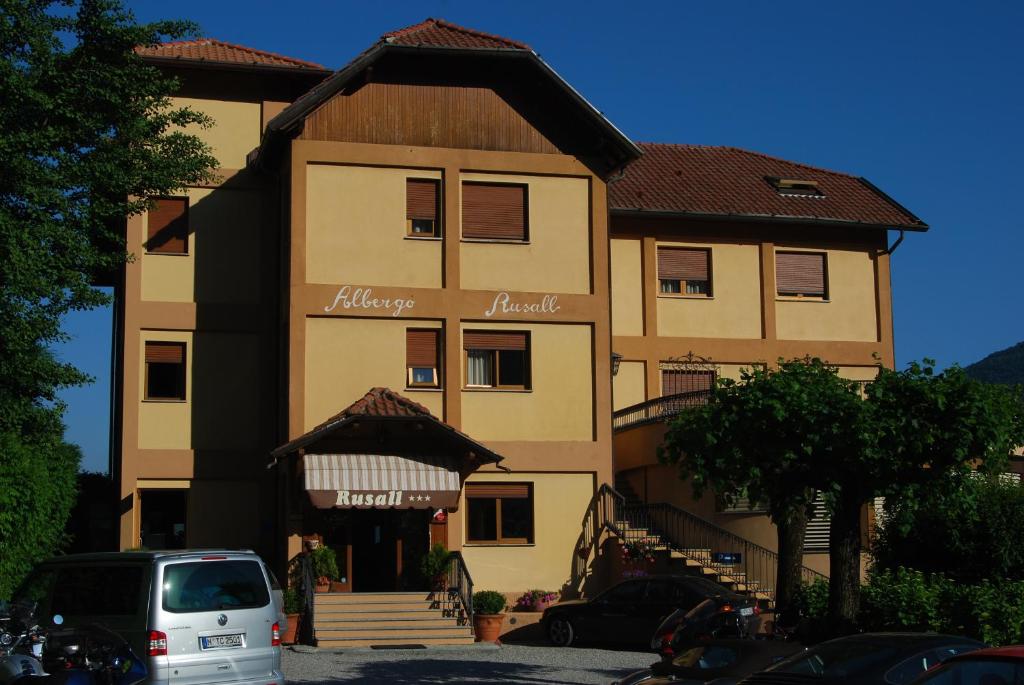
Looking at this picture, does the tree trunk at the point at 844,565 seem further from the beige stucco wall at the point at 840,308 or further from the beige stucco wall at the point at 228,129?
the beige stucco wall at the point at 228,129

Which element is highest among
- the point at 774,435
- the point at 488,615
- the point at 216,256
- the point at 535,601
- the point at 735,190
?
the point at 735,190

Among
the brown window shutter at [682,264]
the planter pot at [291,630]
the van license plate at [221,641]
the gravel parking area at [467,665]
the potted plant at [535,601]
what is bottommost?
the gravel parking area at [467,665]

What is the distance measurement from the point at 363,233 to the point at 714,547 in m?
9.83

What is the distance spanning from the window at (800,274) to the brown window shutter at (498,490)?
1015cm

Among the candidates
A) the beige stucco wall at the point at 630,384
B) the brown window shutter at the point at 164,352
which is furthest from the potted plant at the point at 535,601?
the brown window shutter at the point at 164,352

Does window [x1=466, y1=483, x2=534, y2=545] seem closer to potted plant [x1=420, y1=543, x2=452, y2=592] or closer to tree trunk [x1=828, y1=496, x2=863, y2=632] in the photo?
potted plant [x1=420, y1=543, x2=452, y2=592]

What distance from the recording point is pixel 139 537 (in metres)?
28.1

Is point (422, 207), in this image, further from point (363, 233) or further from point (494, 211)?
point (494, 211)

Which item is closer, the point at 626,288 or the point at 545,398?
the point at 545,398

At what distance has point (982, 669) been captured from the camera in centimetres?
930

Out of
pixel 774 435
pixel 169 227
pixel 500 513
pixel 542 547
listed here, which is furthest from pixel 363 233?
pixel 774 435

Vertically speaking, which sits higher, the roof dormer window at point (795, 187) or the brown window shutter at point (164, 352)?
the roof dormer window at point (795, 187)

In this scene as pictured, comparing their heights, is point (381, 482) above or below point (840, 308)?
below

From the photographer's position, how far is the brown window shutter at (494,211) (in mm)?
27781
